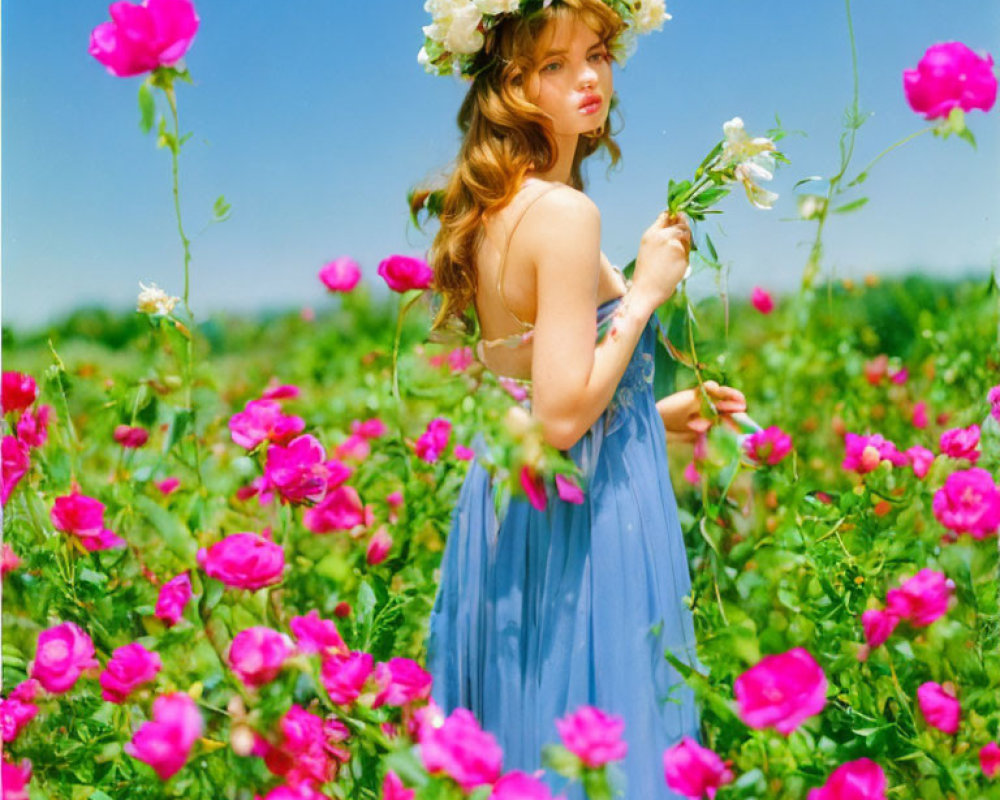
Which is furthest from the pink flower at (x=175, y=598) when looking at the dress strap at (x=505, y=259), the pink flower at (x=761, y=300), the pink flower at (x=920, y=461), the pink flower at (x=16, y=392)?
the pink flower at (x=761, y=300)

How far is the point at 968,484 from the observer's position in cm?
134

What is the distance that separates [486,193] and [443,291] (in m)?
0.16

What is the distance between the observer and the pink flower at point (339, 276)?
Result: 78.8 inches

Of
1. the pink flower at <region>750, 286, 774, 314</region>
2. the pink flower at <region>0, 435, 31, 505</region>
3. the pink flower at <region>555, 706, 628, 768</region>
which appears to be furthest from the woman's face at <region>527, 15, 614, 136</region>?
the pink flower at <region>750, 286, 774, 314</region>

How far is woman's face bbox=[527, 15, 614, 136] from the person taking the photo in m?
1.27

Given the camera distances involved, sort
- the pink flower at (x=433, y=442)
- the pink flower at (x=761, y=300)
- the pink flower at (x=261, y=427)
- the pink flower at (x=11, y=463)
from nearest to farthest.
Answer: the pink flower at (x=261, y=427), the pink flower at (x=11, y=463), the pink flower at (x=433, y=442), the pink flower at (x=761, y=300)

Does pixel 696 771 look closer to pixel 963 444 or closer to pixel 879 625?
pixel 879 625

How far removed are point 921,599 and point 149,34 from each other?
39.0 inches

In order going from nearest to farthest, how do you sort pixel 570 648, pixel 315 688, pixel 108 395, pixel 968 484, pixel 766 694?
pixel 766 694 → pixel 315 688 → pixel 570 648 → pixel 968 484 → pixel 108 395

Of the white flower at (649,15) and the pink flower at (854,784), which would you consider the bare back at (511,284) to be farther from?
the pink flower at (854,784)

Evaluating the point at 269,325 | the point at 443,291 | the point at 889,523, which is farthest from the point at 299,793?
the point at 269,325

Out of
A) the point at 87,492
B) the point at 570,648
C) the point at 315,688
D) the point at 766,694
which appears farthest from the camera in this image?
the point at 87,492

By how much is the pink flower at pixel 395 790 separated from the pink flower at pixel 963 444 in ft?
2.95

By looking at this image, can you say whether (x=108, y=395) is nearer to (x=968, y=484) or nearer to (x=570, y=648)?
(x=570, y=648)
